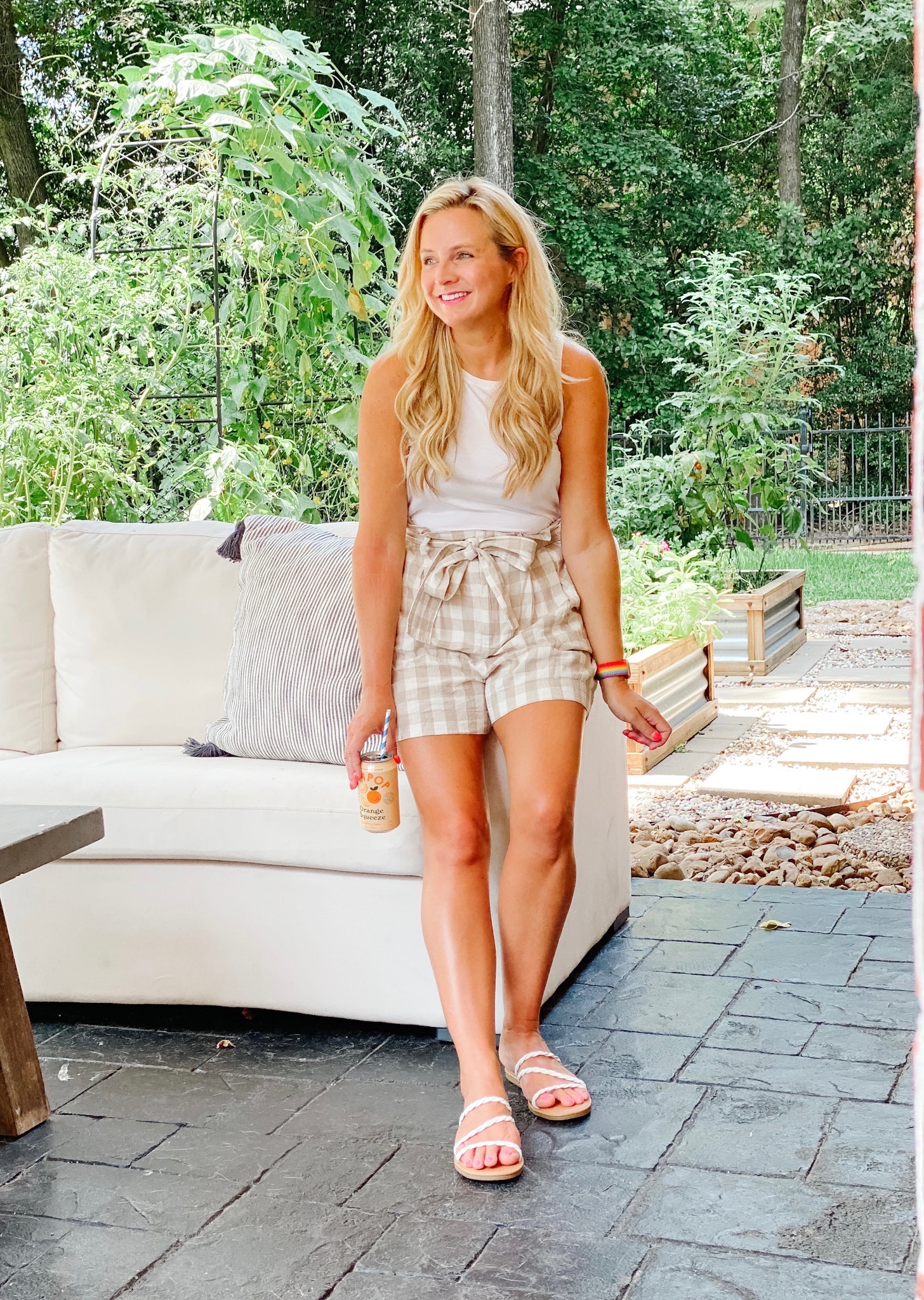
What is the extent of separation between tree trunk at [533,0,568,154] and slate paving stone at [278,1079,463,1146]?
14234 millimetres

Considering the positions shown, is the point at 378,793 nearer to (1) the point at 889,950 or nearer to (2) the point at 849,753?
(1) the point at 889,950

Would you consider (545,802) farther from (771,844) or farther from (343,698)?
(771,844)

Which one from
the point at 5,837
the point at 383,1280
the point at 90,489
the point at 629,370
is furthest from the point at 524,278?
the point at 629,370

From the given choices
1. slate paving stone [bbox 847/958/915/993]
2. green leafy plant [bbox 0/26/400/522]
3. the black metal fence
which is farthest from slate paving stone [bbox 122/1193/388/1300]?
the black metal fence

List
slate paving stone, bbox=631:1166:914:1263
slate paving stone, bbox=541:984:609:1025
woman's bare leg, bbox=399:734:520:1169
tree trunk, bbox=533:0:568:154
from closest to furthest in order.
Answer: slate paving stone, bbox=631:1166:914:1263, woman's bare leg, bbox=399:734:520:1169, slate paving stone, bbox=541:984:609:1025, tree trunk, bbox=533:0:568:154

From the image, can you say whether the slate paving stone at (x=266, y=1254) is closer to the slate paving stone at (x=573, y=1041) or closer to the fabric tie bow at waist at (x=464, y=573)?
the slate paving stone at (x=573, y=1041)

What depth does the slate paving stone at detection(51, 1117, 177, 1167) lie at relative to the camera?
2.14m

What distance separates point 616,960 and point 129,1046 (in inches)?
39.4

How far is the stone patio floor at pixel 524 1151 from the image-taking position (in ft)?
5.81

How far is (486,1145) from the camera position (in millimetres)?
2004

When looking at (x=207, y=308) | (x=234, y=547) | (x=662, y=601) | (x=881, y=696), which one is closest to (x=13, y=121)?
(x=207, y=308)

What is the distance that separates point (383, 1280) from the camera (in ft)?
5.75

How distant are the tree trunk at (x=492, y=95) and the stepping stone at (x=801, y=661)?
203 inches

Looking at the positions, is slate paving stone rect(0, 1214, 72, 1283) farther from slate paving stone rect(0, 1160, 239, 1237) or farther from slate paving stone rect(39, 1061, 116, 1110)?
slate paving stone rect(39, 1061, 116, 1110)
